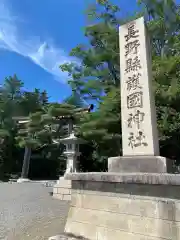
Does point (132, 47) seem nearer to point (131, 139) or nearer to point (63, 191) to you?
point (131, 139)

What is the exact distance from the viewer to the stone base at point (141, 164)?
391cm

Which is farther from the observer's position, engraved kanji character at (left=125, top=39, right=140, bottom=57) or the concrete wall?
engraved kanji character at (left=125, top=39, right=140, bottom=57)

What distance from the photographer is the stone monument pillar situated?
414cm

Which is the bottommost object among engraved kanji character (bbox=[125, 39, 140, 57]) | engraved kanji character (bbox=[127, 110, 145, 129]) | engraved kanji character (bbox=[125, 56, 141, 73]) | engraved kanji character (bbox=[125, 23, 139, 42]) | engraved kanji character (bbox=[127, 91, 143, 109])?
engraved kanji character (bbox=[127, 110, 145, 129])

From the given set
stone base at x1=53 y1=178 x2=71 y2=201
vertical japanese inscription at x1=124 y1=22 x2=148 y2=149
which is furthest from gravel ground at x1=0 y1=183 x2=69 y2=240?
vertical japanese inscription at x1=124 y1=22 x2=148 y2=149

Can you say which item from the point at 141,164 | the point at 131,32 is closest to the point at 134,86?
the point at 131,32

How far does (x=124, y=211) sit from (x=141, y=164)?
2.75 ft

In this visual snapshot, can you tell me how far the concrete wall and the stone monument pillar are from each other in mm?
478

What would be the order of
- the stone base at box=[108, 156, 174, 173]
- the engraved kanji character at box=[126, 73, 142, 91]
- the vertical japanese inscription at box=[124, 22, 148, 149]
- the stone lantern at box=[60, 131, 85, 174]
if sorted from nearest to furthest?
the stone base at box=[108, 156, 174, 173], the vertical japanese inscription at box=[124, 22, 148, 149], the engraved kanji character at box=[126, 73, 142, 91], the stone lantern at box=[60, 131, 85, 174]

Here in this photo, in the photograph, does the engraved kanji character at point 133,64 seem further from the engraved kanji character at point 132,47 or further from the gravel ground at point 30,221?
the gravel ground at point 30,221

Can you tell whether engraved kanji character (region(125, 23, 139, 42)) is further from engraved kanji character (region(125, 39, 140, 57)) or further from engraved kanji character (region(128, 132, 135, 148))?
engraved kanji character (region(128, 132, 135, 148))

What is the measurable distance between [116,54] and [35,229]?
483 inches

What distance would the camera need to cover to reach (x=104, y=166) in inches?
716

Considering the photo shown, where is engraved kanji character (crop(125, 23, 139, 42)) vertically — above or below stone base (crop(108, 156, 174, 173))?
above
